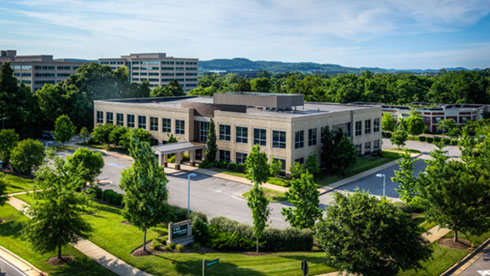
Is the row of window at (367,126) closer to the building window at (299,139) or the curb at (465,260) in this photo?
the building window at (299,139)

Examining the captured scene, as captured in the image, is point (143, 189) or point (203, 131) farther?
point (203, 131)

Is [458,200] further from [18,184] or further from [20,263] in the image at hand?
[18,184]

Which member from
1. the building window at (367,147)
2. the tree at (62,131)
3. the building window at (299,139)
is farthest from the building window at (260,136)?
the tree at (62,131)

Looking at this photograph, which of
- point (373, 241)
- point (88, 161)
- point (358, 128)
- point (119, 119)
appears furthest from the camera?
point (119, 119)

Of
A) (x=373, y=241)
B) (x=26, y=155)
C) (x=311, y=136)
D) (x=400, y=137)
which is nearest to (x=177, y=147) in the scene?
(x=311, y=136)

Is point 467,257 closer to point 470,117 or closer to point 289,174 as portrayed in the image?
point 289,174

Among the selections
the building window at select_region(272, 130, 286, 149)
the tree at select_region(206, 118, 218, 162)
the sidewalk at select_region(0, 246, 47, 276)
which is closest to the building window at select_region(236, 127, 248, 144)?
the tree at select_region(206, 118, 218, 162)

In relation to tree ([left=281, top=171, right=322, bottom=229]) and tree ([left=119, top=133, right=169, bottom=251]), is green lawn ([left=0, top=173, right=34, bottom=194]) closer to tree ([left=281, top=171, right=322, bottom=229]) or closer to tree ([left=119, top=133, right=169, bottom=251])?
tree ([left=119, top=133, right=169, bottom=251])
